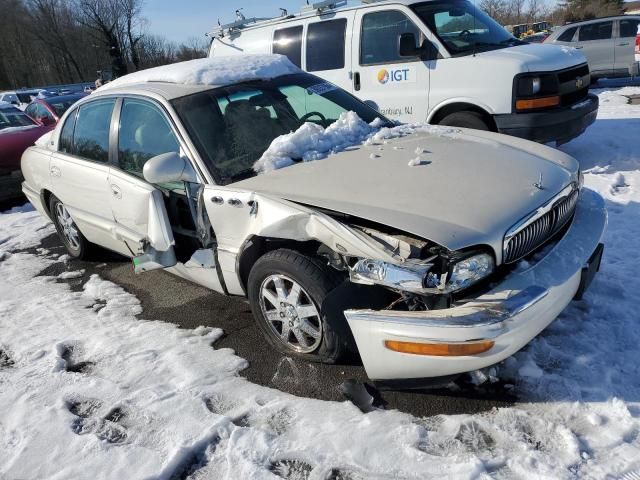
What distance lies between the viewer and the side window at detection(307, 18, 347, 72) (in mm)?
6832

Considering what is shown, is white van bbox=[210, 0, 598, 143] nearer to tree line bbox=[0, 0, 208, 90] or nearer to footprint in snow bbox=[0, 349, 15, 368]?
footprint in snow bbox=[0, 349, 15, 368]

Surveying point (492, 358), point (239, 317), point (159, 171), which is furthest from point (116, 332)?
point (492, 358)

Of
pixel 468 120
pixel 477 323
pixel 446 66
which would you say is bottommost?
pixel 477 323

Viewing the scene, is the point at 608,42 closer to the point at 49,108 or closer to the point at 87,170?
the point at 87,170

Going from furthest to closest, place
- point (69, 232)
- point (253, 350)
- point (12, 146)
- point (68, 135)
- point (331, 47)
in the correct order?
point (12, 146) → point (331, 47) → point (69, 232) → point (68, 135) → point (253, 350)

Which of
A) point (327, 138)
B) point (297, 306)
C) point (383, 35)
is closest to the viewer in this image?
point (297, 306)

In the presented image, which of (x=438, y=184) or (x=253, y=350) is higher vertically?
(x=438, y=184)

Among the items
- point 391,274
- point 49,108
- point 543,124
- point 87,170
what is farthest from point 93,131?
point 49,108

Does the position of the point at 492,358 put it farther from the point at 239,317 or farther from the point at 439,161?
the point at 239,317

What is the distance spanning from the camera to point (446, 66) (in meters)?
6.02

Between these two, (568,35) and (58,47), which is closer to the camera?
(568,35)

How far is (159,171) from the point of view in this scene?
3.01 metres

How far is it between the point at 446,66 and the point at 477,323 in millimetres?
4598

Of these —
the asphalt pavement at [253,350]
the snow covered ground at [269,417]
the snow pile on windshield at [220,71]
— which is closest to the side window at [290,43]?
the snow pile on windshield at [220,71]
